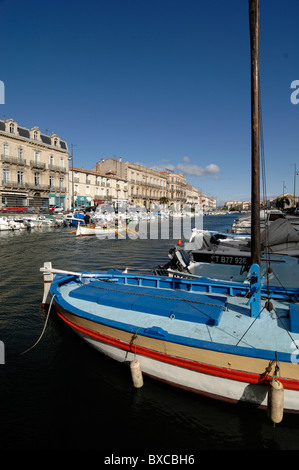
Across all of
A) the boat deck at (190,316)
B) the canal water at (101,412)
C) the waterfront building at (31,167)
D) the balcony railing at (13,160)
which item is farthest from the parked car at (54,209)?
the boat deck at (190,316)

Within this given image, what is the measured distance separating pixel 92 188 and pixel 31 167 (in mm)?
18650

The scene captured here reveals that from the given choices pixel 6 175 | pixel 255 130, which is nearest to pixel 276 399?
pixel 255 130

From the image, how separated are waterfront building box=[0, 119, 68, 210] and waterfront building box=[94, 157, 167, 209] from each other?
2273cm

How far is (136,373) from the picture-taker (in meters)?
5.23

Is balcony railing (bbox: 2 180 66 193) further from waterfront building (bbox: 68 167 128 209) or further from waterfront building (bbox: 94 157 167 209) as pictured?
waterfront building (bbox: 94 157 167 209)

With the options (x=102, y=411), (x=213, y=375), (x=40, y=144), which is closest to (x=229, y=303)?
(x=213, y=375)

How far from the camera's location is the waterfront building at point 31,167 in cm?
4656

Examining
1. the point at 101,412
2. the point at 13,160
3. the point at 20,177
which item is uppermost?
the point at 13,160

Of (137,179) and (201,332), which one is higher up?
(137,179)

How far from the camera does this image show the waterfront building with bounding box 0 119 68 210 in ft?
153

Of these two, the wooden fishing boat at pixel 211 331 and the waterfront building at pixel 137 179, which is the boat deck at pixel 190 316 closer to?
the wooden fishing boat at pixel 211 331

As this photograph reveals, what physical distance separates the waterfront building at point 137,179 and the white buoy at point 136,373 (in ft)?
227

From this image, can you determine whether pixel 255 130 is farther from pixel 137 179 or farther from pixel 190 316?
pixel 137 179

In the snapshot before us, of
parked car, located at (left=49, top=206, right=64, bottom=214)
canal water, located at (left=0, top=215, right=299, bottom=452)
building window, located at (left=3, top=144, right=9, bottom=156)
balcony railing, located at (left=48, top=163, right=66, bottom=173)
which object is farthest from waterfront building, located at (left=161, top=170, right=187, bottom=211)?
canal water, located at (left=0, top=215, right=299, bottom=452)
